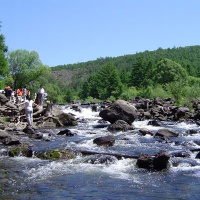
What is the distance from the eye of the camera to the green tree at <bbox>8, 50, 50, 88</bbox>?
275ft

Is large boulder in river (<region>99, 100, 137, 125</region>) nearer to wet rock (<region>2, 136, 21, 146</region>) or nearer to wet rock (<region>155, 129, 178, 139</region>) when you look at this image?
wet rock (<region>155, 129, 178, 139</region>)

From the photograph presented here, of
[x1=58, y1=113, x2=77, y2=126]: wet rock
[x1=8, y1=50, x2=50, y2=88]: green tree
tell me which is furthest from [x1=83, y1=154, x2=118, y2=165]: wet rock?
[x1=8, y1=50, x2=50, y2=88]: green tree

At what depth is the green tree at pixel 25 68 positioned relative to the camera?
83938 millimetres

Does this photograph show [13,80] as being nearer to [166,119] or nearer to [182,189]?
[166,119]

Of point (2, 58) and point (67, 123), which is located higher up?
point (2, 58)

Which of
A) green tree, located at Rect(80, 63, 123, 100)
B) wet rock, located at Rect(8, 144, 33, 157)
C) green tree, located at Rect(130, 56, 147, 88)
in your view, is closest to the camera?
wet rock, located at Rect(8, 144, 33, 157)

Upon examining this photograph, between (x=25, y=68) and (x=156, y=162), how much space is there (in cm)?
7469

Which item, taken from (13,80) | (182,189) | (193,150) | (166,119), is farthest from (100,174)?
(13,80)

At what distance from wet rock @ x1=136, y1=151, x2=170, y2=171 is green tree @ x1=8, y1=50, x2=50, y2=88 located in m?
73.2

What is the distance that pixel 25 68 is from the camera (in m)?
84.2

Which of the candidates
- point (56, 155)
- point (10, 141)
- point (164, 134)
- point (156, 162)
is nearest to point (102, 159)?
point (56, 155)

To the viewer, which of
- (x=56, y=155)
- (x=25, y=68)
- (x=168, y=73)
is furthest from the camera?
(x=168, y=73)

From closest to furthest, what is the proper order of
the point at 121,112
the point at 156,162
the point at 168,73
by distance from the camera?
1. the point at 156,162
2. the point at 121,112
3. the point at 168,73

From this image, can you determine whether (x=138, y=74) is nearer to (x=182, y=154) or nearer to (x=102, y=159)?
(x=182, y=154)
